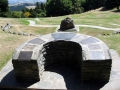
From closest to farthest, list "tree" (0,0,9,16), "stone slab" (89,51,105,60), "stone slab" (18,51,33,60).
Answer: "stone slab" (89,51,105,60), "stone slab" (18,51,33,60), "tree" (0,0,9,16)

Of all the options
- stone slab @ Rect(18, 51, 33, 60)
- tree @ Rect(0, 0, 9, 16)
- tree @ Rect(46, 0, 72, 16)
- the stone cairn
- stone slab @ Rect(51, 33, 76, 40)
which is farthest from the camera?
tree @ Rect(46, 0, 72, 16)

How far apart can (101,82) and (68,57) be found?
142 centimetres

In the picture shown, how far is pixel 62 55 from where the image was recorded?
5973 mm

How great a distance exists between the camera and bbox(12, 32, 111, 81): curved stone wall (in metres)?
4.89

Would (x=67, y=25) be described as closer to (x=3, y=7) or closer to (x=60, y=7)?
Answer: (x=3, y=7)

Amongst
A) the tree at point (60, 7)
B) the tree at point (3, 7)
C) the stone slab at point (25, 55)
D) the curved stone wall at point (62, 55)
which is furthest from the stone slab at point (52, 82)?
the tree at point (60, 7)

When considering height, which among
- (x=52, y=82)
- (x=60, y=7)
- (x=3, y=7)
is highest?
(x=3, y=7)

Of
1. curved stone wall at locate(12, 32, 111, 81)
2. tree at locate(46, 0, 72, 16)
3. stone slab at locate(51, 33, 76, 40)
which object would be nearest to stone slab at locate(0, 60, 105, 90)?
curved stone wall at locate(12, 32, 111, 81)

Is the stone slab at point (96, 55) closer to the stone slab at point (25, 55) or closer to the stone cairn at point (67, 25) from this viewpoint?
the stone slab at point (25, 55)

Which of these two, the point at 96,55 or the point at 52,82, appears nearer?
the point at 96,55

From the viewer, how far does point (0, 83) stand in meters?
5.21

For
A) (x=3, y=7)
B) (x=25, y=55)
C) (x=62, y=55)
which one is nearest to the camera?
(x=25, y=55)

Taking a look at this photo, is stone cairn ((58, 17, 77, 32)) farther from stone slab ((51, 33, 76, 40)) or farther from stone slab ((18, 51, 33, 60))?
stone slab ((18, 51, 33, 60))

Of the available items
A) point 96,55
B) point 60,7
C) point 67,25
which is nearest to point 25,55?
point 96,55
